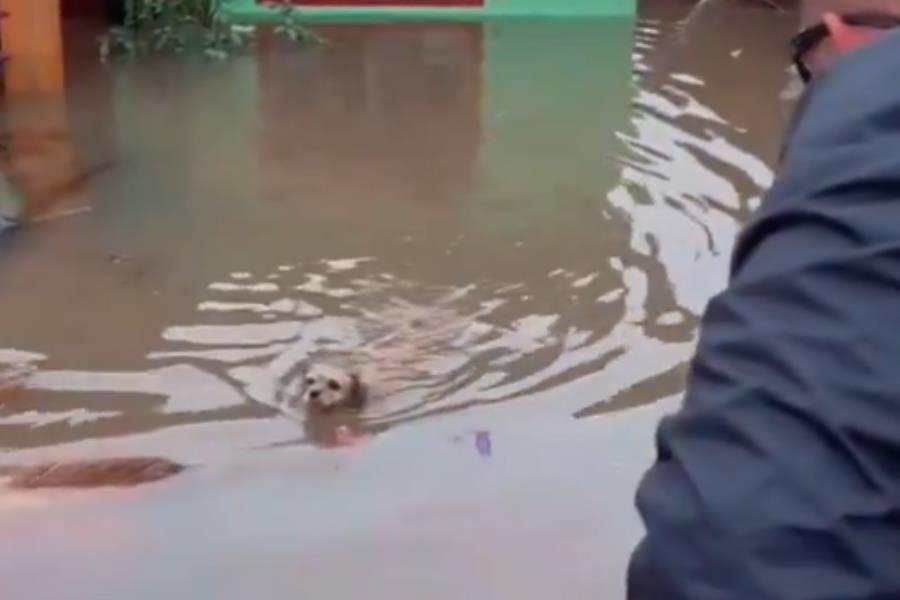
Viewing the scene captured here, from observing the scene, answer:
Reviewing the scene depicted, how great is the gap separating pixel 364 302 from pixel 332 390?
477 millimetres

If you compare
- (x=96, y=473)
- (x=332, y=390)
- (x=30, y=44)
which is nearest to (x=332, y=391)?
(x=332, y=390)

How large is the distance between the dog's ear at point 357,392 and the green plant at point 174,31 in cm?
265

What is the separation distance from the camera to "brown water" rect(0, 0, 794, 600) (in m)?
2.17

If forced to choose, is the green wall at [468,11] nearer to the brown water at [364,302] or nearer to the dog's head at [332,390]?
the brown water at [364,302]

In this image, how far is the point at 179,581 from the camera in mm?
2064

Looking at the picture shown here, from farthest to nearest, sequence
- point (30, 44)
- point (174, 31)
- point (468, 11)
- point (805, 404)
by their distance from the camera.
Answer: point (468, 11)
point (174, 31)
point (30, 44)
point (805, 404)

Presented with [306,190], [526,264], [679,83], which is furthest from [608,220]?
[679,83]

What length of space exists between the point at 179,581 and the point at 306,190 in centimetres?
182

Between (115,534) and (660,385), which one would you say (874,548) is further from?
(660,385)

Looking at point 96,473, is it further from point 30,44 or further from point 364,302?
point 30,44

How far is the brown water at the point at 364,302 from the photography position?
2.17 meters

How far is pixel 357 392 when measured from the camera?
8.69 ft

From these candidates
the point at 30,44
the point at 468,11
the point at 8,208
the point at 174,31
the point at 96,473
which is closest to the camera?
the point at 96,473

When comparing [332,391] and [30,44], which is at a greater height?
[30,44]
